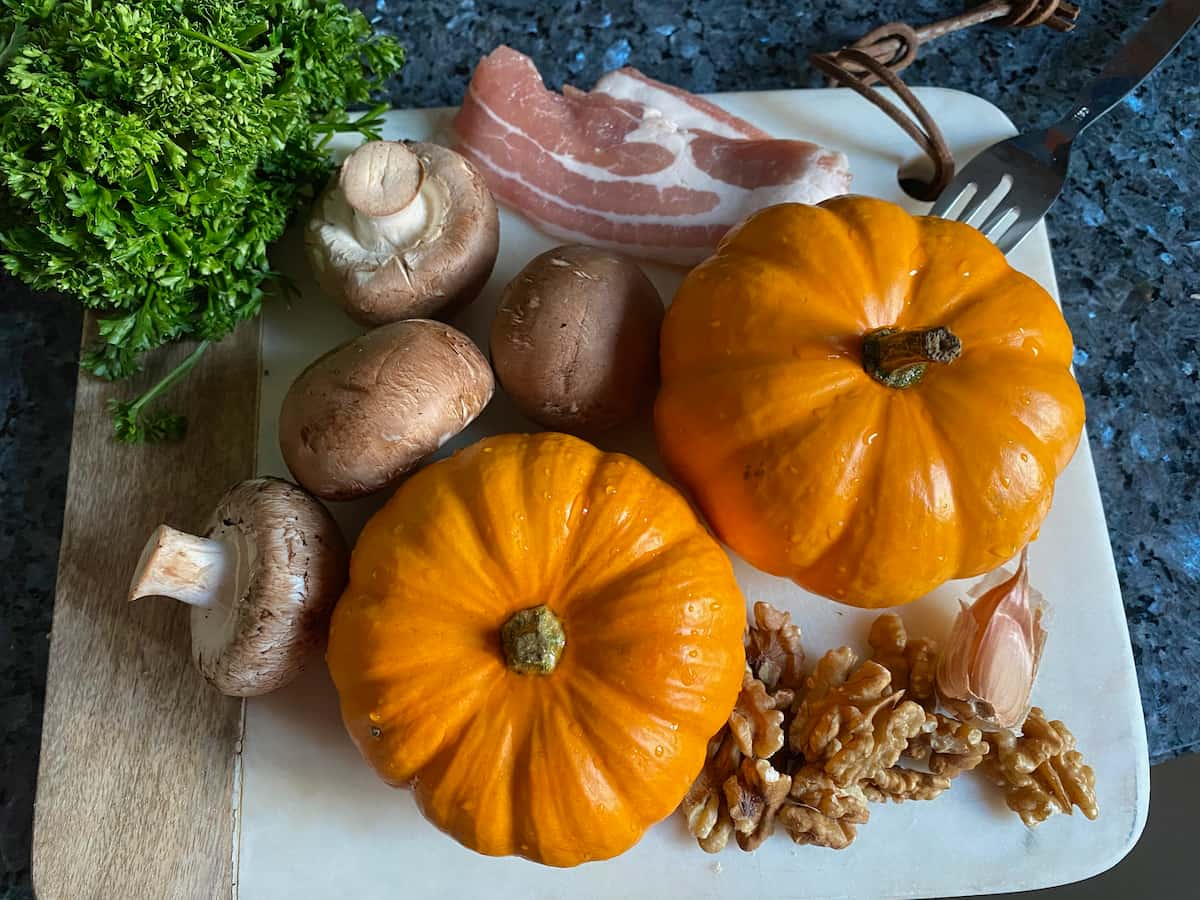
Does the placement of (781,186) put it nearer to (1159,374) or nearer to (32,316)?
(1159,374)

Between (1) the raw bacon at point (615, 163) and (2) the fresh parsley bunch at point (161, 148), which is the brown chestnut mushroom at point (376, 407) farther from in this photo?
(1) the raw bacon at point (615, 163)

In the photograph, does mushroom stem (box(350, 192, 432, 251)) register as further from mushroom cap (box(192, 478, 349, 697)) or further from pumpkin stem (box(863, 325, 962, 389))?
pumpkin stem (box(863, 325, 962, 389))

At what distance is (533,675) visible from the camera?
981mm

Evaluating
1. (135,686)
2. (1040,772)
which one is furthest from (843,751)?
(135,686)

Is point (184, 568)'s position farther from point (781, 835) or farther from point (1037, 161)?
point (1037, 161)

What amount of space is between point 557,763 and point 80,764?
2.26 ft

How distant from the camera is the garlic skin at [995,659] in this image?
115 cm

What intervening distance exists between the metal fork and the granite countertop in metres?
0.14

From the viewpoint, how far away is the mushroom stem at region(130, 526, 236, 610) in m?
1.10

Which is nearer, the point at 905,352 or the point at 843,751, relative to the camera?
the point at 905,352

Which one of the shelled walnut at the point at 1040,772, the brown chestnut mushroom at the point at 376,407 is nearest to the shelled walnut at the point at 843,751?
the shelled walnut at the point at 1040,772

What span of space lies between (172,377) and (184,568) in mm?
334

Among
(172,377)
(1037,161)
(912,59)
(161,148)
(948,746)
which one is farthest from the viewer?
(912,59)

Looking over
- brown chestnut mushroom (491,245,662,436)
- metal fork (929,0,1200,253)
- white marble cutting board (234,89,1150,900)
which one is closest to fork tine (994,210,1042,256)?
metal fork (929,0,1200,253)
